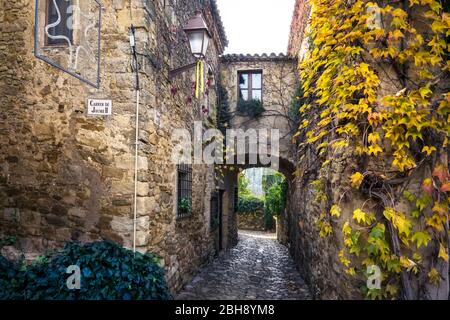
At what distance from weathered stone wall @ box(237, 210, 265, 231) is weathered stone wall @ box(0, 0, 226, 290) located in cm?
1446

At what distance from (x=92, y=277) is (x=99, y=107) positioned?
1865mm

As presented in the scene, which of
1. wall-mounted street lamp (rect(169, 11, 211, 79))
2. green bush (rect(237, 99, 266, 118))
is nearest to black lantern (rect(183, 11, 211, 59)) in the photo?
wall-mounted street lamp (rect(169, 11, 211, 79))

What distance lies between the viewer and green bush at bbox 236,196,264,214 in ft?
60.6

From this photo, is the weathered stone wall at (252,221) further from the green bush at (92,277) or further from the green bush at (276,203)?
the green bush at (92,277)

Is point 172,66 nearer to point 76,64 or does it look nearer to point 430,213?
point 76,64

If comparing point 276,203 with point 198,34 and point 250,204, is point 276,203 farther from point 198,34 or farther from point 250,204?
point 198,34

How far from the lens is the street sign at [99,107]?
3.77 meters

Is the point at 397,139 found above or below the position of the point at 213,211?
above

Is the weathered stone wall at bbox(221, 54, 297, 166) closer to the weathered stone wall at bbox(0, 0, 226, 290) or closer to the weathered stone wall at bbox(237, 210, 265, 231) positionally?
the weathered stone wall at bbox(0, 0, 226, 290)

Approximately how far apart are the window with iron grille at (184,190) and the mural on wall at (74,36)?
2017 mm

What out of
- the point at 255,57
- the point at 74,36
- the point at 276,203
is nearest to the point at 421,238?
the point at 74,36

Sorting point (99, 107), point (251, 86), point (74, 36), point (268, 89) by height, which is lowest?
point (99, 107)

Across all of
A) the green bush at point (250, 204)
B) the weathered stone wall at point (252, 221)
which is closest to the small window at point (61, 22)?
the green bush at point (250, 204)

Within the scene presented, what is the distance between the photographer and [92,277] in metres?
3.32
